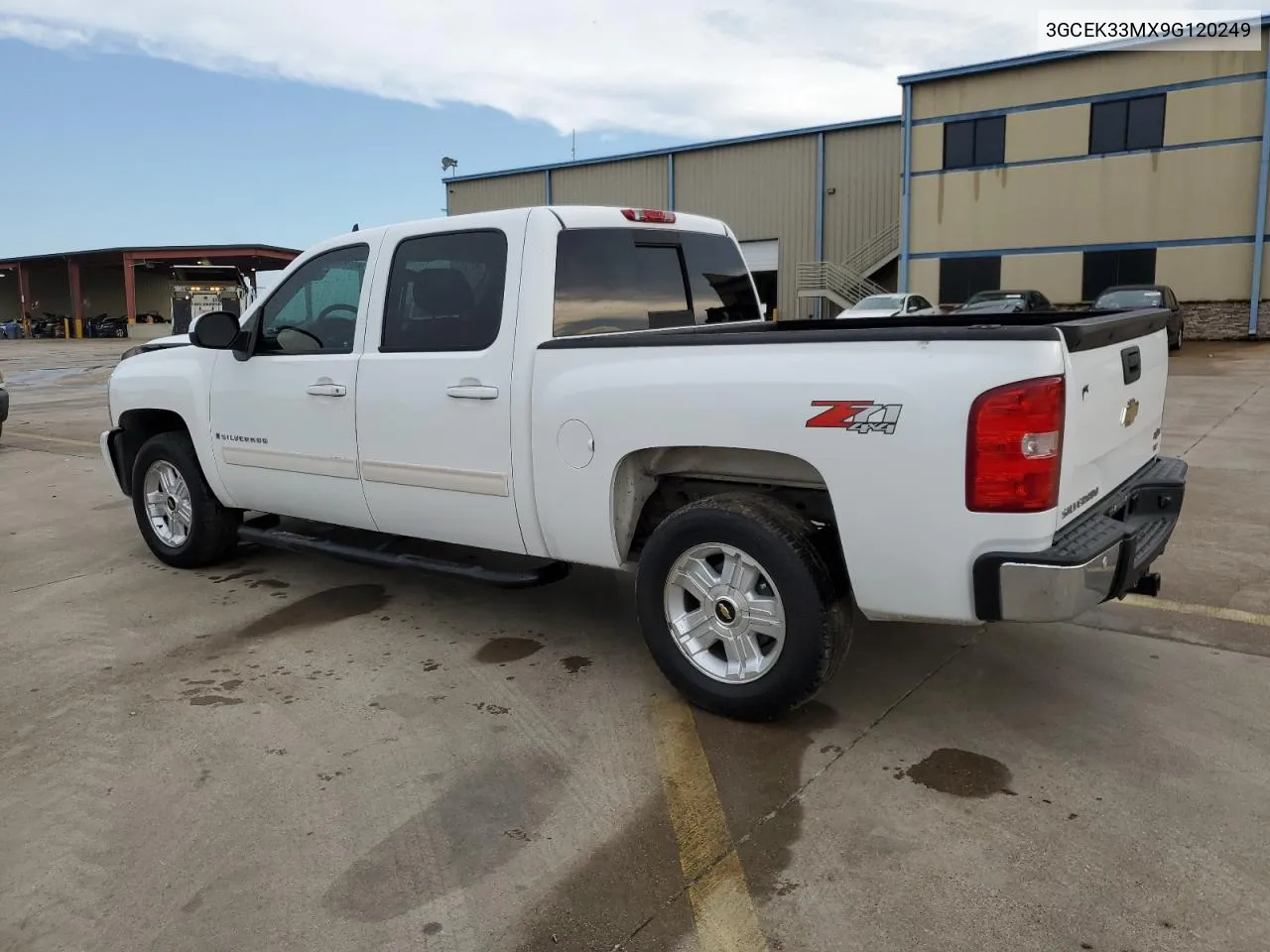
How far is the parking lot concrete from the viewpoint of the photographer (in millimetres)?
2605

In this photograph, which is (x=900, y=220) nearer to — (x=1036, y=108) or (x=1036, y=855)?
(x=1036, y=108)

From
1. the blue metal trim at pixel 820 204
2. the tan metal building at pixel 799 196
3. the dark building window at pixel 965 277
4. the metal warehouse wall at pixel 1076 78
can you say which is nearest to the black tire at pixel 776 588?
the dark building window at pixel 965 277

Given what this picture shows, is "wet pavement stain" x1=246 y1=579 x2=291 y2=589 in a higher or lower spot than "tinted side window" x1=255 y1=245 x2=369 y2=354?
lower

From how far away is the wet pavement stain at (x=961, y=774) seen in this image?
3.25m

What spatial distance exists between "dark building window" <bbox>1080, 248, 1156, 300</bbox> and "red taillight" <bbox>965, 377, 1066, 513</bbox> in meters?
27.4

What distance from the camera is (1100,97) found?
27.2 meters

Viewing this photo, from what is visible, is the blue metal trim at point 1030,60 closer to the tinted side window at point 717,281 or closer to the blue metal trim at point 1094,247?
the blue metal trim at point 1094,247

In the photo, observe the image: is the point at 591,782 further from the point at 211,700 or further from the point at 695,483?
the point at 211,700

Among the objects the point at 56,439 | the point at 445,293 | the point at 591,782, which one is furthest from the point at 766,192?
the point at 591,782

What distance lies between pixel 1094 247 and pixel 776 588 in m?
28.3

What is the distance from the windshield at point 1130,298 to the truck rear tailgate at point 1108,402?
19.5 meters

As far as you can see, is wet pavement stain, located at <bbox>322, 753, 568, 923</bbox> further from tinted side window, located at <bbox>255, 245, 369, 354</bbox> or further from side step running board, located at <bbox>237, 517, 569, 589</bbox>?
tinted side window, located at <bbox>255, 245, 369, 354</bbox>

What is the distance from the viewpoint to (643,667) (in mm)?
4387

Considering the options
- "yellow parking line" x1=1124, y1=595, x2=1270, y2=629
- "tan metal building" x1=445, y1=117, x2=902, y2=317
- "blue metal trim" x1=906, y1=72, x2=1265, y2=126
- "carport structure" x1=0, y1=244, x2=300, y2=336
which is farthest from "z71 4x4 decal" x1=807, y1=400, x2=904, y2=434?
"carport structure" x1=0, y1=244, x2=300, y2=336
